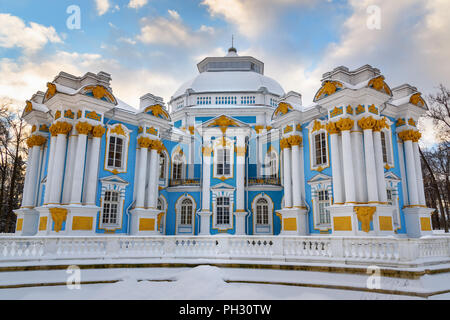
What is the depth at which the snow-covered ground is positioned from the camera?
685cm

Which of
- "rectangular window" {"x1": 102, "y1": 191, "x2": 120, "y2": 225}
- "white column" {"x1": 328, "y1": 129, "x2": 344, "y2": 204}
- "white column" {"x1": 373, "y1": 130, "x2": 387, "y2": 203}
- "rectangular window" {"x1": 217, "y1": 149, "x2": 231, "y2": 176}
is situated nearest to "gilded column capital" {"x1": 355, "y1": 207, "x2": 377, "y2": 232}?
"white column" {"x1": 373, "y1": 130, "x2": 387, "y2": 203}

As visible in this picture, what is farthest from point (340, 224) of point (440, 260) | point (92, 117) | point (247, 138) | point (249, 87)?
point (249, 87)

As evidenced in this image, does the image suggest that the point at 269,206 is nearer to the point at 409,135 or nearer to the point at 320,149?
the point at 320,149

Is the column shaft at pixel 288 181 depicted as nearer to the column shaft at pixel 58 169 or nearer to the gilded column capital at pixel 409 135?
the gilded column capital at pixel 409 135

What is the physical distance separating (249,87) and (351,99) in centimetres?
1468

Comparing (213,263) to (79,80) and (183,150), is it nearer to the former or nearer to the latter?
(79,80)

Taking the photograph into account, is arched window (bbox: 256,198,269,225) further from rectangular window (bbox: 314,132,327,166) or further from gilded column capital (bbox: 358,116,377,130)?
gilded column capital (bbox: 358,116,377,130)

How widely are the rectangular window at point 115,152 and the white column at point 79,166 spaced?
180cm

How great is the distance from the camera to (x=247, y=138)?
23.7 metres

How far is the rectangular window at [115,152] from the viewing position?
57.1 ft

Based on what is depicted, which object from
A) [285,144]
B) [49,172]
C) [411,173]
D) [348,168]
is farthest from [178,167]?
[411,173]

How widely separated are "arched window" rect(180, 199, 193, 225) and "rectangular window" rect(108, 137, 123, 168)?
6.22m

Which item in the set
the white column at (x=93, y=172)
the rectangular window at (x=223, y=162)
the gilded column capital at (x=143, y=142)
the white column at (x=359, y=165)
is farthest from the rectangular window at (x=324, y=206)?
the white column at (x=93, y=172)
